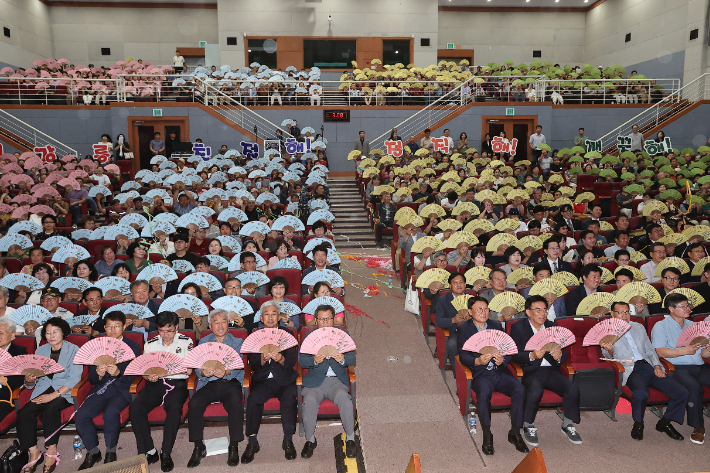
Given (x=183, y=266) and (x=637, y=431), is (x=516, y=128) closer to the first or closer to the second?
(x=183, y=266)

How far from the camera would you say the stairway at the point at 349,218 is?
980cm

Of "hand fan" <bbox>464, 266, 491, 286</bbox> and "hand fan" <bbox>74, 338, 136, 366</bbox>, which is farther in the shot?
"hand fan" <bbox>464, 266, 491, 286</bbox>

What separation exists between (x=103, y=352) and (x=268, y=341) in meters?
1.21

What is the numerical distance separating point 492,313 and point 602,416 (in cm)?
129

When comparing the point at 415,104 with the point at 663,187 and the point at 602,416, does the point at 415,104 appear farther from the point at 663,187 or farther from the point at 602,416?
the point at 602,416

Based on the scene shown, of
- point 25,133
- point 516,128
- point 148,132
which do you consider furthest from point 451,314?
point 25,133

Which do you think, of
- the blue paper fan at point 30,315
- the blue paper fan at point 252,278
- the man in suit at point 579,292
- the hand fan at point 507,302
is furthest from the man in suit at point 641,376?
the blue paper fan at point 30,315

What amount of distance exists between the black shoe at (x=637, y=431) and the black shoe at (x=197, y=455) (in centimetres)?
338

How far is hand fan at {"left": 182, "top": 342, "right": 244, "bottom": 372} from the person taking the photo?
152 inches

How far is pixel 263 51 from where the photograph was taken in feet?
63.7

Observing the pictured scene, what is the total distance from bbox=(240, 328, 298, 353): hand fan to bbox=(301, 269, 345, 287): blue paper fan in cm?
140

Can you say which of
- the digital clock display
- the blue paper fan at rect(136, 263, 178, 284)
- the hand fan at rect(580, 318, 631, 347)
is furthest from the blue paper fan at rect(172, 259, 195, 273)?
the digital clock display

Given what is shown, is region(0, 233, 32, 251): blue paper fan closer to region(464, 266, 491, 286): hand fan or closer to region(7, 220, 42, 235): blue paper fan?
region(7, 220, 42, 235): blue paper fan

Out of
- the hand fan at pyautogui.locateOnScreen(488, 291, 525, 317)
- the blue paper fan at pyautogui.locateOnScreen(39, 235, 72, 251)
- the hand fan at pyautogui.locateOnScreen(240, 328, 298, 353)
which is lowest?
the hand fan at pyautogui.locateOnScreen(240, 328, 298, 353)
